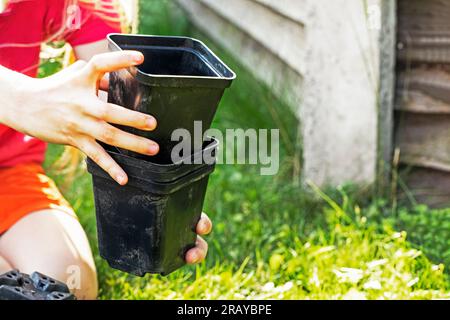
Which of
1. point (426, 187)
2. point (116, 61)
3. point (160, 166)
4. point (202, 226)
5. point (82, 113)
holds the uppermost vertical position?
point (116, 61)

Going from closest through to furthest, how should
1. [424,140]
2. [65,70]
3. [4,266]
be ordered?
1. [65,70]
2. [4,266]
3. [424,140]

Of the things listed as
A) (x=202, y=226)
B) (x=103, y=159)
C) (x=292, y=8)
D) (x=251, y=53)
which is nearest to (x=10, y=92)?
(x=103, y=159)

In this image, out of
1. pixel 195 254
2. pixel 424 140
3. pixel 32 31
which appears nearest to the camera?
pixel 195 254

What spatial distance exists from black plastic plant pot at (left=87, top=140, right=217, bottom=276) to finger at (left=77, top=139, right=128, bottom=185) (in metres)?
0.03

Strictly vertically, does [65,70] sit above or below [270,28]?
above

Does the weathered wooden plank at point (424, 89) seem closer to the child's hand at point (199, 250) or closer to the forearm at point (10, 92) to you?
the child's hand at point (199, 250)

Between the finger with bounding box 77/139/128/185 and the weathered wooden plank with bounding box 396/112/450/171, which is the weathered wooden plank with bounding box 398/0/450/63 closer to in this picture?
the weathered wooden plank with bounding box 396/112/450/171

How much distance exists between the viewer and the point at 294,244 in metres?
2.68

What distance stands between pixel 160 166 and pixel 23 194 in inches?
31.1

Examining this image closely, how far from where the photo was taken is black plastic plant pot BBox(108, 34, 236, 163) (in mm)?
1563

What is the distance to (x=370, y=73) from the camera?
9.14 feet

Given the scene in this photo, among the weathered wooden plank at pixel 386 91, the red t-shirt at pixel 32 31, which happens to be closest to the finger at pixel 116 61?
the red t-shirt at pixel 32 31

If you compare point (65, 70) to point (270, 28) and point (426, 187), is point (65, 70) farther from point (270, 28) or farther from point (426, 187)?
point (270, 28)

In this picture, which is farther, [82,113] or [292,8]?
[292,8]
